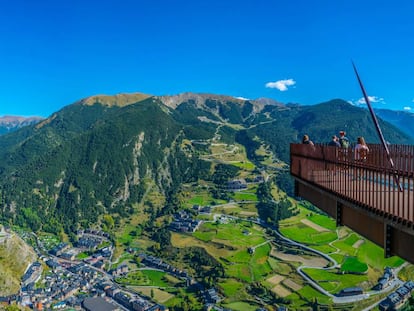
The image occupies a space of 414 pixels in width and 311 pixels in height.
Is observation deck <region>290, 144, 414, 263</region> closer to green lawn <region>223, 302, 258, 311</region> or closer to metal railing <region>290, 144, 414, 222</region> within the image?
metal railing <region>290, 144, 414, 222</region>

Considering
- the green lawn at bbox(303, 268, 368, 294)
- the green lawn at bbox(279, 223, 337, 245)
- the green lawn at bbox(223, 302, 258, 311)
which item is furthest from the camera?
the green lawn at bbox(279, 223, 337, 245)

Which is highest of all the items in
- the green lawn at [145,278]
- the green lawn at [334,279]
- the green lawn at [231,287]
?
the green lawn at [334,279]

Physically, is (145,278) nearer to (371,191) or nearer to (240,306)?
(240,306)

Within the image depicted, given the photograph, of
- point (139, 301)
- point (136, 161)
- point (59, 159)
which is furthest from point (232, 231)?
point (59, 159)

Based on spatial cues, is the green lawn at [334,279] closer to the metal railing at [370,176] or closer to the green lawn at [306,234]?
the green lawn at [306,234]

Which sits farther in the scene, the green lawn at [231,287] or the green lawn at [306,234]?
the green lawn at [306,234]

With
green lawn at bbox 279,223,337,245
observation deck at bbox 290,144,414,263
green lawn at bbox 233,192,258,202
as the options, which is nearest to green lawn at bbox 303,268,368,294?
green lawn at bbox 279,223,337,245

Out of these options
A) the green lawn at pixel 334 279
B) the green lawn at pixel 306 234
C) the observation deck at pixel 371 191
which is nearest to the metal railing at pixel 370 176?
the observation deck at pixel 371 191
